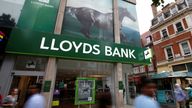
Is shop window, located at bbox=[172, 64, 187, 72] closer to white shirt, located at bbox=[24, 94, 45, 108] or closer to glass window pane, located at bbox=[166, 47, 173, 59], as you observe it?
glass window pane, located at bbox=[166, 47, 173, 59]

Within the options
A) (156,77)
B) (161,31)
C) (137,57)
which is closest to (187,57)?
(161,31)

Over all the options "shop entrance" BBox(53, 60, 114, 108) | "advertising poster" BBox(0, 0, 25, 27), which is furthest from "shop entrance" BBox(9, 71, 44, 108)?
"advertising poster" BBox(0, 0, 25, 27)

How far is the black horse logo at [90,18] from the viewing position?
342 inches

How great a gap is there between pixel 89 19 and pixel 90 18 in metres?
0.14

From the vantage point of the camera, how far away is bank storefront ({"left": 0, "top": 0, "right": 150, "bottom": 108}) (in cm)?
635

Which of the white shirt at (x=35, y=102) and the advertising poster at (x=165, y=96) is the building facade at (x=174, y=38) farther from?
the white shirt at (x=35, y=102)

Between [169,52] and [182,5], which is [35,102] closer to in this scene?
[169,52]

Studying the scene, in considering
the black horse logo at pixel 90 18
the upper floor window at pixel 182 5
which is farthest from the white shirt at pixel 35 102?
the upper floor window at pixel 182 5

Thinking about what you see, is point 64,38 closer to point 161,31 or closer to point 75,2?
point 75,2

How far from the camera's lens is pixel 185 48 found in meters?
17.4

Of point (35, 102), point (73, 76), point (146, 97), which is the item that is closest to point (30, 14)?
point (73, 76)

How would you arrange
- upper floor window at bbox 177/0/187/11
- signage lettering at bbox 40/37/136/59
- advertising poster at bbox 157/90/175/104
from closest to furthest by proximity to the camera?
signage lettering at bbox 40/37/136/59 < advertising poster at bbox 157/90/175/104 < upper floor window at bbox 177/0/187/11

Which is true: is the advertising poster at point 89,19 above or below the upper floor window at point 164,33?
below

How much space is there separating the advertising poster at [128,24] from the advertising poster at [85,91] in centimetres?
441
